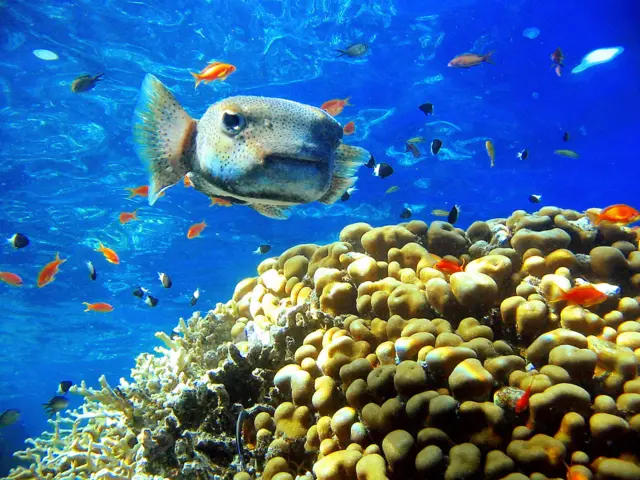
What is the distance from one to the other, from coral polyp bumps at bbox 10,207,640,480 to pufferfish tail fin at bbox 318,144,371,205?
1.38 m

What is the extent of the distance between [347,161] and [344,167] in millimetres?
45

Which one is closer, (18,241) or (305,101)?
(18,241)

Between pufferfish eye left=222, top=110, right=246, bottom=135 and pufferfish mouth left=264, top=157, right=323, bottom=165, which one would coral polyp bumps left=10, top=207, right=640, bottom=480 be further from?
pufferfish eye left=222, top=110, right=246, bottom=135

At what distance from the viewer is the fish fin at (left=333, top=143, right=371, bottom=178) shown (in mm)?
2488

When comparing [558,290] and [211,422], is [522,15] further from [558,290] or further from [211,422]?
[211,422]

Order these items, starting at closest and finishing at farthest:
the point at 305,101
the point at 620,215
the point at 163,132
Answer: the point at 163,132 → the point at 620,215 → the point at 305,101

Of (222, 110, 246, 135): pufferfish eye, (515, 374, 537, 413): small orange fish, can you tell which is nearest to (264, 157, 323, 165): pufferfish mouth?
(222, 110, 246, 135): pufferfish eye

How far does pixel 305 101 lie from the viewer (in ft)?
52.5

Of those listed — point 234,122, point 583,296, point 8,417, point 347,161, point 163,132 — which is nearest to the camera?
point 234,122

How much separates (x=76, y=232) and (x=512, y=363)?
79.0 ft

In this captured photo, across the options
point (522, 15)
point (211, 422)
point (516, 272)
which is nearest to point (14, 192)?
point (211, 422)

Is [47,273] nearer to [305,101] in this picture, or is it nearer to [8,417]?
[8,417]

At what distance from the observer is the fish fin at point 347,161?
8.16 ft

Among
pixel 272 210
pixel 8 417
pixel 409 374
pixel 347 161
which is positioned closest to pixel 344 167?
pixel 347 161
